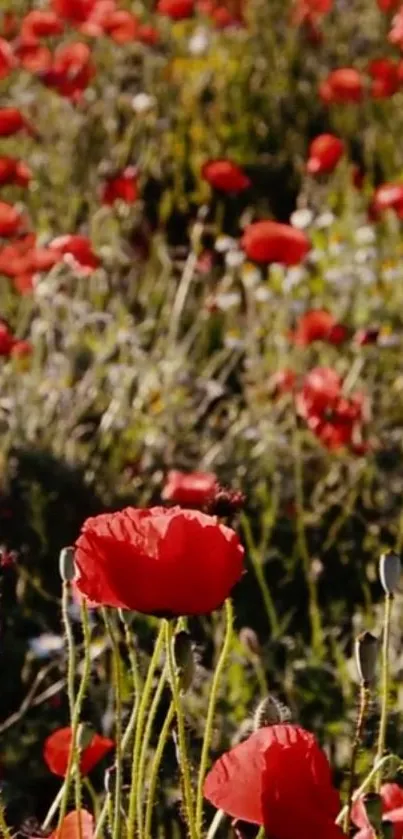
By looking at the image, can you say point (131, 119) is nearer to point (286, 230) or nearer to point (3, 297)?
point (3, 297)

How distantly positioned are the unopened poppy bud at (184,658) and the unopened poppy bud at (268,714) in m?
0.07

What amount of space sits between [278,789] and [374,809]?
96 mm

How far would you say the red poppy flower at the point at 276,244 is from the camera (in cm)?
325

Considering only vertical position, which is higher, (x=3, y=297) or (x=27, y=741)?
(x=3, y=297)

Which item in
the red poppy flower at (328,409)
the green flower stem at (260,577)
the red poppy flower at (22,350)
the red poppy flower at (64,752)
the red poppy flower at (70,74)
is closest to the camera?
the red poppy flower at (64,752)

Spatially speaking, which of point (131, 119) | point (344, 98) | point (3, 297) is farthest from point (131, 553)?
point (131, 119)

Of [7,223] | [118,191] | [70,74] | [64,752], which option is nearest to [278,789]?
[64,752]

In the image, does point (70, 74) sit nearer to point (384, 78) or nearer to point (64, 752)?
point (384, 78)

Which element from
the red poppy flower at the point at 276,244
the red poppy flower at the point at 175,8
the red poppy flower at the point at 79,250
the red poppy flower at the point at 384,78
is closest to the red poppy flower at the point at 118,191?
the red poppy flower at the point at 276,244

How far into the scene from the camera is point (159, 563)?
126cm

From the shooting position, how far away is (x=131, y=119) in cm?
554

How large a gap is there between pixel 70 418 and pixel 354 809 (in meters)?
1.97

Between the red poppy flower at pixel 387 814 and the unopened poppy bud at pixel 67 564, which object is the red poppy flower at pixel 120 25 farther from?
the red poppy flower at pixel 387 814

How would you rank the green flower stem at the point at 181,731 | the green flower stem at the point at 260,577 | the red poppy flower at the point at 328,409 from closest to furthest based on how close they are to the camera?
the green flower stem at the point at 181,731 → the green flower stem at the point at 260,577 → the red poppy flower at the point at 328,409
